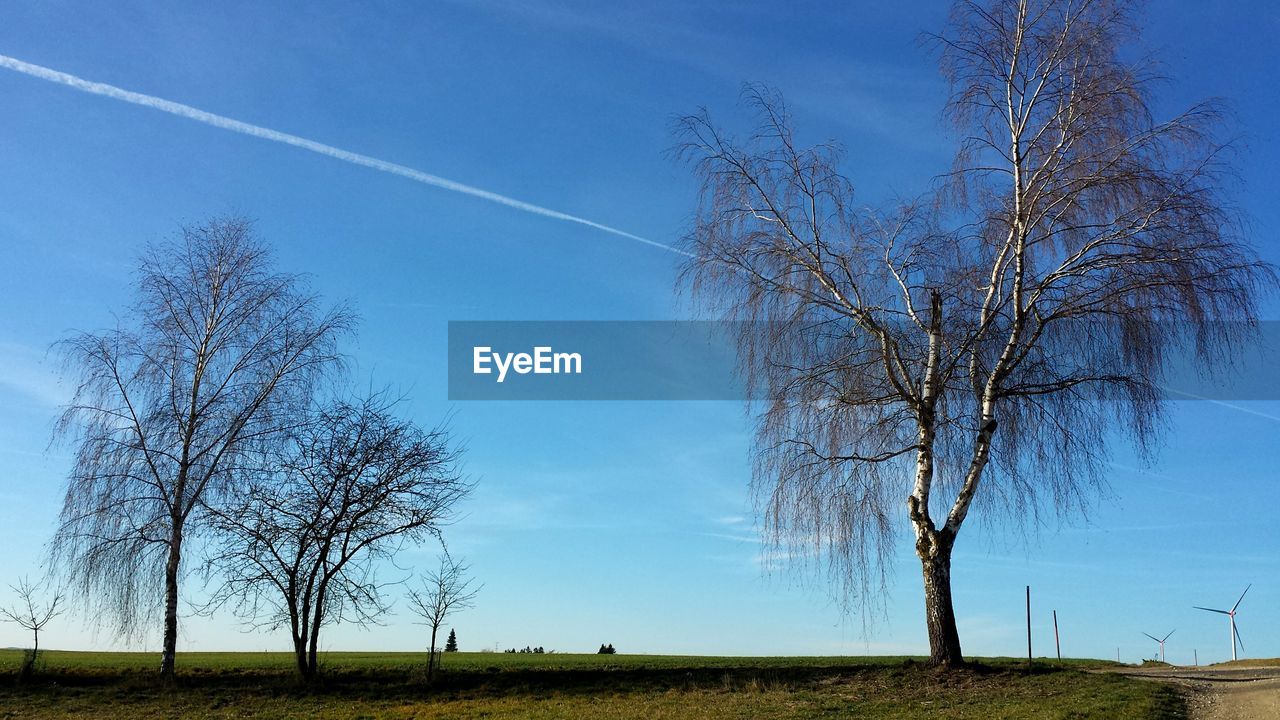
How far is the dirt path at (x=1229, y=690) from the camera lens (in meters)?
14.9

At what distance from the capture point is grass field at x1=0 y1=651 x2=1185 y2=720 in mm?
15758

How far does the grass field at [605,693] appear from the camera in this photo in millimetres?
15758

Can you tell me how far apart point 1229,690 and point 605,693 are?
11588 millimetres

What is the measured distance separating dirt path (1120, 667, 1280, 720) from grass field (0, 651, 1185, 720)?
1.92ft

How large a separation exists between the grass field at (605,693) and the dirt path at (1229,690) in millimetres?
585

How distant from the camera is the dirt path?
1492 cm

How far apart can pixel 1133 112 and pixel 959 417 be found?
7.11 meters

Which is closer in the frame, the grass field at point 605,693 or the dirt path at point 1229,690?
the dirt path at point 1229,690

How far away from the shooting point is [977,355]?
785 inches

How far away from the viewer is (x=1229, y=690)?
55.0 ft

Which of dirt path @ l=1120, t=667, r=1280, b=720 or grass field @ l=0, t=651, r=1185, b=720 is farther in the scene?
grass field @ l=0, t=651, r=1185, b=720

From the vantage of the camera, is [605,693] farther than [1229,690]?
Yes

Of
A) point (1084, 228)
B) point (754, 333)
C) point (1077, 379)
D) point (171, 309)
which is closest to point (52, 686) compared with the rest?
point (171, 309)

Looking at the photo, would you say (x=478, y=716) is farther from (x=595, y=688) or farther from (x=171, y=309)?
(x=171, y=309)
